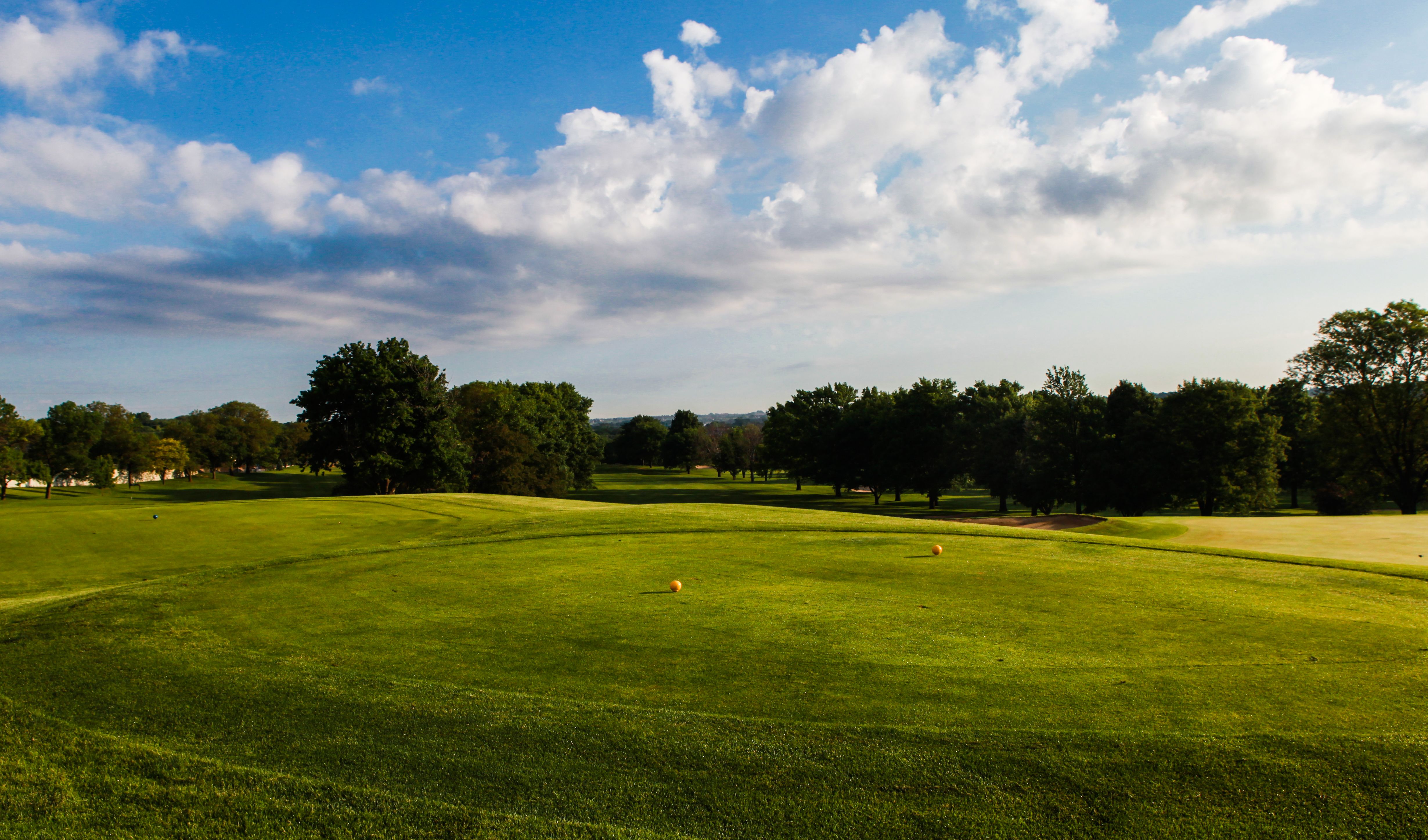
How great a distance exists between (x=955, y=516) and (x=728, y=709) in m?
→ 50.8

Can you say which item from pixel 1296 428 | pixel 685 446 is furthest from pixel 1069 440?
pixel 685 446

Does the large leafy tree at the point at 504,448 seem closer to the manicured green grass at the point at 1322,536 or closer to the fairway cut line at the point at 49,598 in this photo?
the fairway cut line at the point at 49,598

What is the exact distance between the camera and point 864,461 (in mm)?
68000

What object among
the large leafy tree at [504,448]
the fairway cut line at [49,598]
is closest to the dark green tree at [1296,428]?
the large leafy tree at [504,448]

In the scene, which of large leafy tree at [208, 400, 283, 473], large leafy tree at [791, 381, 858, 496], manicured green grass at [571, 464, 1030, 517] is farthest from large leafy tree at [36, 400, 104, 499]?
large leafy tree at [791, 381, 858, 496]

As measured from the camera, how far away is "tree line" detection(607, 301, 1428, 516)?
137 ft

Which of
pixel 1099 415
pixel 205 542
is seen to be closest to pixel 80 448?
pixel 205 542

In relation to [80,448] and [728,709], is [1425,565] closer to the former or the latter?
[728,709]

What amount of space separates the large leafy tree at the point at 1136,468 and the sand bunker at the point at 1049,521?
6927mm

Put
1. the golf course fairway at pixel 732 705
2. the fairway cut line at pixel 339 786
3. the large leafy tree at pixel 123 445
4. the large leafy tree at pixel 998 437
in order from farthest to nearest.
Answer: the large leafy tree at pixel 123 445 → the large leafy tree at pixel 998 437 → the golf course fairway at pixel 732 705 → the fairway cut line at pixel 339 786

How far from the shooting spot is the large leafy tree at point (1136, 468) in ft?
149

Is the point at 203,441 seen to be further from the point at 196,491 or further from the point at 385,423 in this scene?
the point at 385,423

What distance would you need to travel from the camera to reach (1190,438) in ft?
147

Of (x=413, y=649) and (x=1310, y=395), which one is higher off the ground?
(x=1310, y=395)
